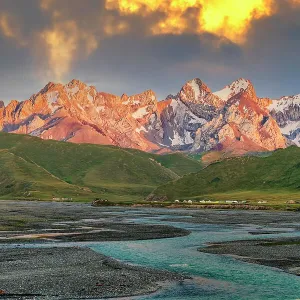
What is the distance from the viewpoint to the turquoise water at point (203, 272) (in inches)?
1726

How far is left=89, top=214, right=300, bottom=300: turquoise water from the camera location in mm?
43844

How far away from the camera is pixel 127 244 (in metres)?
81.4

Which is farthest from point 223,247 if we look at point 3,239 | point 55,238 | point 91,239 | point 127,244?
point 3,239

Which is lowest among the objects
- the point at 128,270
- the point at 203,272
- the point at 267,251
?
the point at 203,272

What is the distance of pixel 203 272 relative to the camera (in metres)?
54.3

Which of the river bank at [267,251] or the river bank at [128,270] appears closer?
the river bank at [128,270]

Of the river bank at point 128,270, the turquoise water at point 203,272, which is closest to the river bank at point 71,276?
the river bank at point 128,270

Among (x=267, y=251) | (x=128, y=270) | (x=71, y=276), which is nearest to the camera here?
(x=71, y=276)

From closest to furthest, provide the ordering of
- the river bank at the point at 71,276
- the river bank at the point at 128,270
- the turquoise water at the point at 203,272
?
the river bank at the point at 71,276 < the turquoise water at the point at 203,272 < the river bank at the point at 128,270

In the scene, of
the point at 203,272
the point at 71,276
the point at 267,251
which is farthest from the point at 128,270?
the point at 267,251

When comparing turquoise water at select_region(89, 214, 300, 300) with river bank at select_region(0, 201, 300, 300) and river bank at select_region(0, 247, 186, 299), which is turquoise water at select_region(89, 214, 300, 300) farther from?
river bank at select_region(0, 247, 186, 299)

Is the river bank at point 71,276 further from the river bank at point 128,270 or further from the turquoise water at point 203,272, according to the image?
the turquoise water at point 203,272

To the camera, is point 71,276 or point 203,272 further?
point 203,272

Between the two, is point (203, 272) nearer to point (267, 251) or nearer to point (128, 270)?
point (128, 270)
